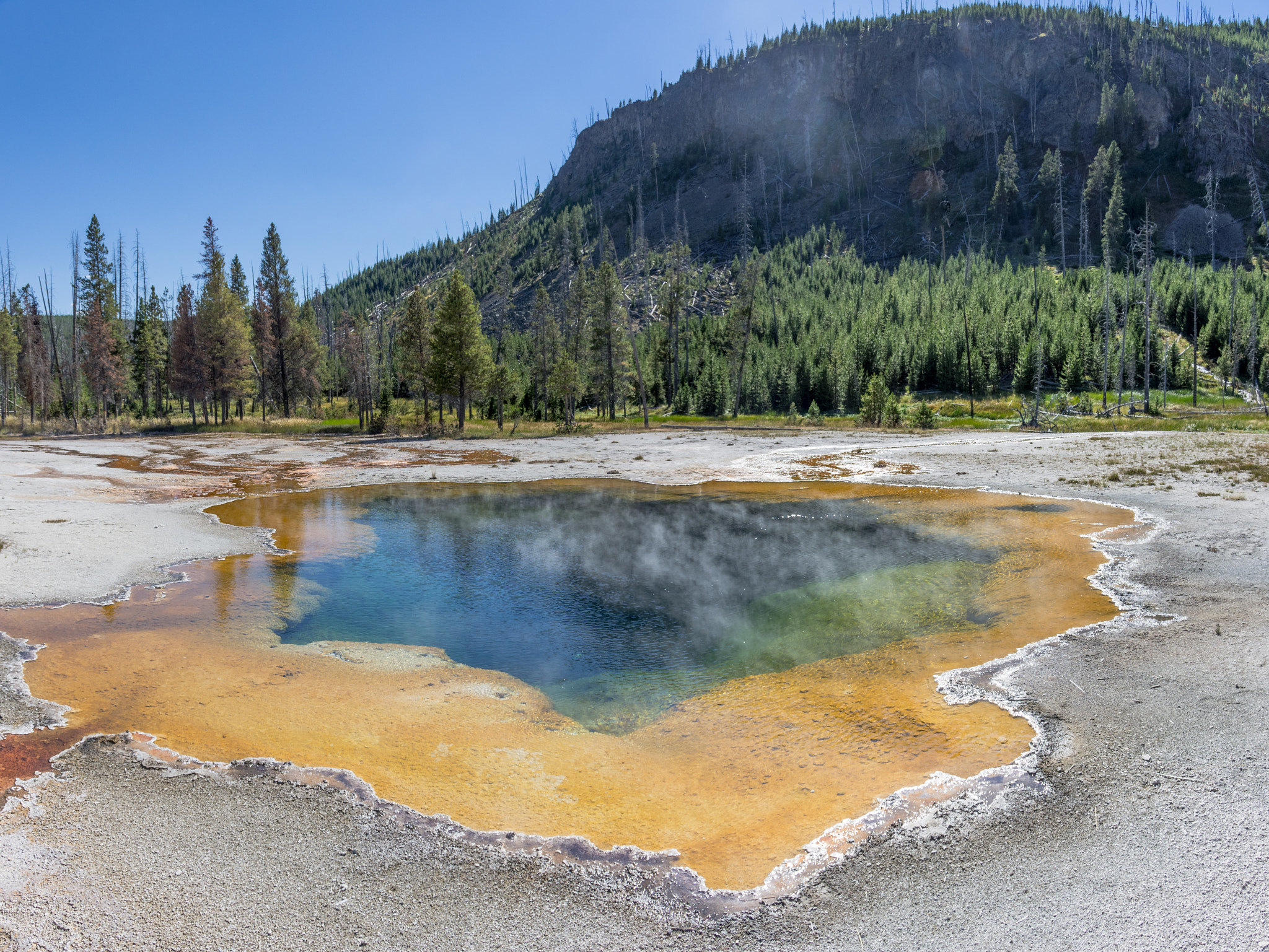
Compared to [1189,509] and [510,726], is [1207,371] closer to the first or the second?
[1189,509]

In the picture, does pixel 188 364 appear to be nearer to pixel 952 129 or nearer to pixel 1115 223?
pixel 1115 223

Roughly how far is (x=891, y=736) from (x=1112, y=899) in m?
3.03

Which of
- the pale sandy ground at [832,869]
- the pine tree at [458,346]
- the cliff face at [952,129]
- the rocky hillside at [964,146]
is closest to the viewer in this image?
the pale sandy ground at [832,869]

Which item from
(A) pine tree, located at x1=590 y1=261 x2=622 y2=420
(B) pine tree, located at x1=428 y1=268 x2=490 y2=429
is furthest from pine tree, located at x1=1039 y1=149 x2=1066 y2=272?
(B) pine tree, located at x1=428 y1=268 x2=490 y2=429

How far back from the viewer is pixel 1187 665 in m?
8.61

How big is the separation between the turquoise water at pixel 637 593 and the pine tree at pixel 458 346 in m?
35.1

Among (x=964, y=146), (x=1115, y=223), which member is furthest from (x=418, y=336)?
(x=964, y=146)

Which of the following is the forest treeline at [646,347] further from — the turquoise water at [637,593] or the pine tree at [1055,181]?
the turquoise water at [637,593]

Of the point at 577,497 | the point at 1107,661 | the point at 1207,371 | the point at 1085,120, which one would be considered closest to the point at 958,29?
the point at 1085,120

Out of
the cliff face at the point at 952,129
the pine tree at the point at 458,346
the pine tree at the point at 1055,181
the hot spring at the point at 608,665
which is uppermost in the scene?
the cliff face at the point at 952,129

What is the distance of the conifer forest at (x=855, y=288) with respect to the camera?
6625 cm

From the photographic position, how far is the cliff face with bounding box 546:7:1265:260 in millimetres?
145500

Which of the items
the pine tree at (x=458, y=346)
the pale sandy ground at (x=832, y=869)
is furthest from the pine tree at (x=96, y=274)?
the pale sandy ground at (x=832, y=869)

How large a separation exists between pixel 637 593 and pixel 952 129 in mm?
196435
